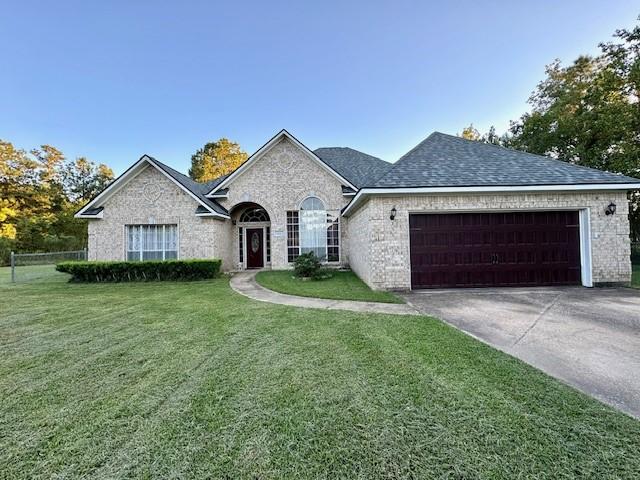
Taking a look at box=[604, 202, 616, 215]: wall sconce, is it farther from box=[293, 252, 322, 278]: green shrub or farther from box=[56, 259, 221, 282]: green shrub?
box=[56, 259, 221, 282]: green shrub

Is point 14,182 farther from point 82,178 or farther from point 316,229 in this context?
point 316,229

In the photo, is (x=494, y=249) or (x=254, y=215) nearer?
(x=494, y=249)

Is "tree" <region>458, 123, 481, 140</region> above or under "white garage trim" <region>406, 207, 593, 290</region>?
above

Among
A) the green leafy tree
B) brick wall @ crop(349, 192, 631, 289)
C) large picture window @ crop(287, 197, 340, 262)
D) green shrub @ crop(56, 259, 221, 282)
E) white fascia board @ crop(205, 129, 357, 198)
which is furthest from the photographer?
the green leafy tree

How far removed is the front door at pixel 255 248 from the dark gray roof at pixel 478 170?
9.10 m

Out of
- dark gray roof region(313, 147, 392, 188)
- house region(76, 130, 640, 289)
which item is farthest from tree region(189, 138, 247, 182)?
house region(76, 130, 640, 289)

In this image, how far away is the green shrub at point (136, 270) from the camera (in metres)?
11.8

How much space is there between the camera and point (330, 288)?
931cm

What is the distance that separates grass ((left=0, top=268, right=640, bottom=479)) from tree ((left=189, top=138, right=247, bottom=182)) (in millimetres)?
29549

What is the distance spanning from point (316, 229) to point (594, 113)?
1814cm

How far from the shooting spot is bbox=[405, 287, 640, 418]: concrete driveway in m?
3.18

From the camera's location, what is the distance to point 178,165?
3491cm

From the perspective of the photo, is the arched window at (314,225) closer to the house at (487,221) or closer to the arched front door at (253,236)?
the arched front door at (253,236)

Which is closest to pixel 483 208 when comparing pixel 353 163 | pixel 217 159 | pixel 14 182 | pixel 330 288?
pixel 330 288
